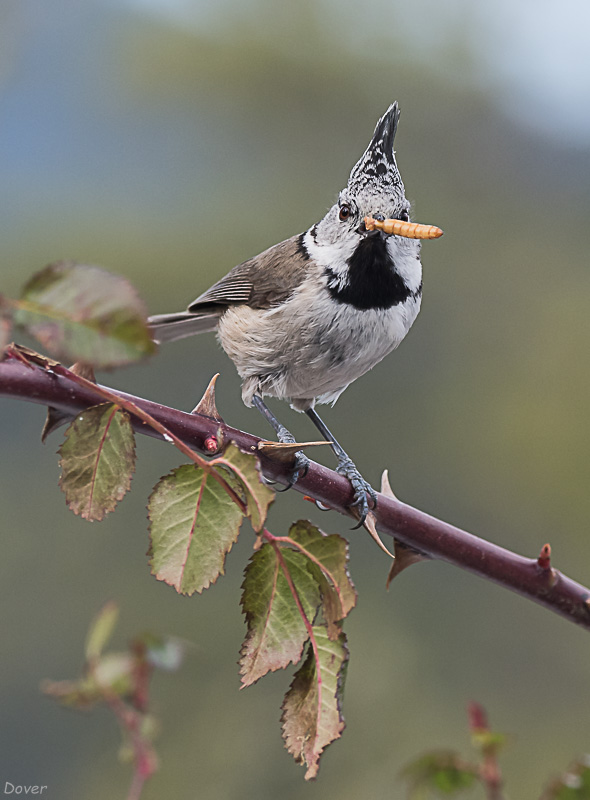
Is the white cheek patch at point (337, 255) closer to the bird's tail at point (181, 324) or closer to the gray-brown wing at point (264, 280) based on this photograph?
the gray-brown wing at point (264, 280)

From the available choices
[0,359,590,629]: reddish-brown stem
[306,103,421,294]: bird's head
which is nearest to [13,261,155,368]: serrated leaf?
[0,359,590,629]: reddish-brown stem

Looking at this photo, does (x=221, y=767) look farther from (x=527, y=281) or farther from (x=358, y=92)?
(x=358, y=92)

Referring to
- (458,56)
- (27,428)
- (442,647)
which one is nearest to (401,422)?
(442,647)

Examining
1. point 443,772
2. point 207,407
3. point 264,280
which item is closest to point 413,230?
point 207,407

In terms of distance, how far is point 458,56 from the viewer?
7875mm

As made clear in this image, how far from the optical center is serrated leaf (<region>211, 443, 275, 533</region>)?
578 millimetres

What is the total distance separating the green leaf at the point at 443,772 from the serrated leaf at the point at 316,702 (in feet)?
0.23

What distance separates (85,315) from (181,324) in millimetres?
1710

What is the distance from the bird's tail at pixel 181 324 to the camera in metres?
2.12

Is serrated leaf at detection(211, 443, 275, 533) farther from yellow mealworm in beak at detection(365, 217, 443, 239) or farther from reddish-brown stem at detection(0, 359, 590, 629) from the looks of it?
yellow mealworm in beak at detection(365, 217, 443, 239)

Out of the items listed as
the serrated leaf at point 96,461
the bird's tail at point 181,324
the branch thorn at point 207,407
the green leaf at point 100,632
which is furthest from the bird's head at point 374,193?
the green leaf at point 100,632

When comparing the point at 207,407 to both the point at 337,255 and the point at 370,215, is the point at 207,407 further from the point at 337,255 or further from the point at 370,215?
the point at 337,255

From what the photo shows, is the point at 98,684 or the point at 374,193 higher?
the point at 374,193

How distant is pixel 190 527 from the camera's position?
0.63 metres
